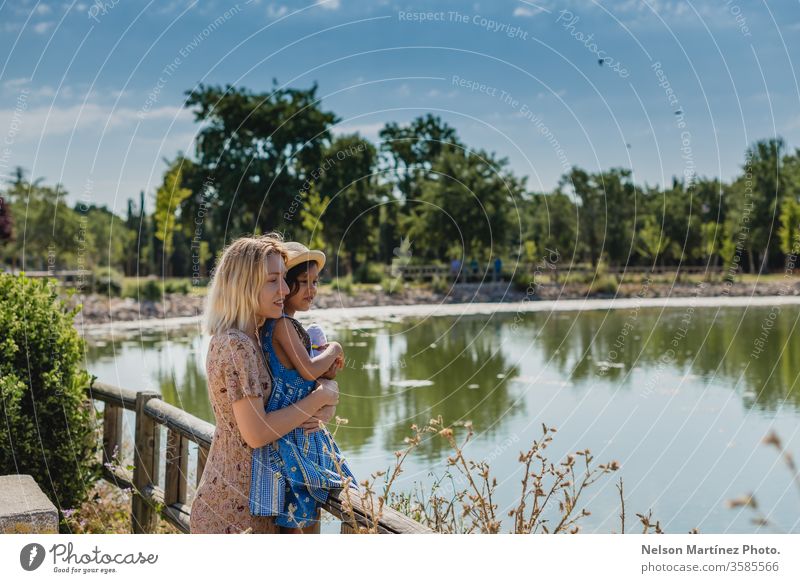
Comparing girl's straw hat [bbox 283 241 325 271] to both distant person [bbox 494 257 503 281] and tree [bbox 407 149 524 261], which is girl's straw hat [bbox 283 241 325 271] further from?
distant person [bbox 494 257 503 281]

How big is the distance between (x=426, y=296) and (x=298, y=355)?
2292 centimetres

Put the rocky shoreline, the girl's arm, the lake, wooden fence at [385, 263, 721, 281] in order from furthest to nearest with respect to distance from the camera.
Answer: wooden fence at [385, 263, 721, 281]
the rocky shoreline
the lake
the girl's arm

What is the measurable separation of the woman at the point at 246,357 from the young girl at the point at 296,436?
4 centimetres

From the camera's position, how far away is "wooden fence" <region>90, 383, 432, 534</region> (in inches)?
138

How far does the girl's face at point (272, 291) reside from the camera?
2262 mm

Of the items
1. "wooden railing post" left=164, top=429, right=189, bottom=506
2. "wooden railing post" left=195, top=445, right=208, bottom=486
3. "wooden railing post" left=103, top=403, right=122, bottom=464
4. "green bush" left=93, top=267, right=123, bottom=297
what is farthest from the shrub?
"wooden railing post" left=195, top=445, right=208, bottom=486

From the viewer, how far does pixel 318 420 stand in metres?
2.36

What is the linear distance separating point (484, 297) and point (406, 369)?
13404mm

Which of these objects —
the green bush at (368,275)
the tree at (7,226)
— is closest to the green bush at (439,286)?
the green bush at (368,275)

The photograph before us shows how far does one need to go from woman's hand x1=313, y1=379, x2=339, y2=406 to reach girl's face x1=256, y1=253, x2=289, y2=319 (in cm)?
21

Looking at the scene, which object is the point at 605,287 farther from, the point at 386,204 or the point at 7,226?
the point at 7,226

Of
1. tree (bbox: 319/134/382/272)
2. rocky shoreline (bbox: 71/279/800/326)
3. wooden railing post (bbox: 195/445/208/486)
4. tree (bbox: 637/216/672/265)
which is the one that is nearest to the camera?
wooden railing post (bbox: 195/445/208/486)
